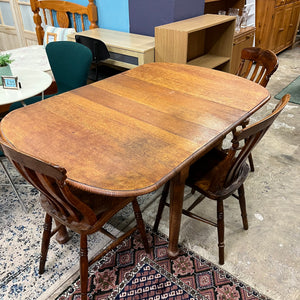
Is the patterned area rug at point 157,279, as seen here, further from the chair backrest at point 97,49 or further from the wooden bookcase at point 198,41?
the chair backrest at point 97,49

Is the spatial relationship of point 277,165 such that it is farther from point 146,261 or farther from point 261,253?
point 146,261

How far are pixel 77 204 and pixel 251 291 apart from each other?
0.99 m

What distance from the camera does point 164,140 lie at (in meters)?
1.20

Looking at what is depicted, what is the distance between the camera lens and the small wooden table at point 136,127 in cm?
104

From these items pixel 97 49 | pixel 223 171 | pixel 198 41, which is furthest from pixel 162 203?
pixel 198 41

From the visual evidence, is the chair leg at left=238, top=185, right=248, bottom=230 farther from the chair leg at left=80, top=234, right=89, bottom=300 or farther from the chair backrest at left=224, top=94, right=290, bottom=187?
the chair leg at left=80, top=234, right=89, bottom=300

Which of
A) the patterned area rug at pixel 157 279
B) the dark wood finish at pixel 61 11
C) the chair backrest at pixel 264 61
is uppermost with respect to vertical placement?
the dark wood finish at pixel 61 11

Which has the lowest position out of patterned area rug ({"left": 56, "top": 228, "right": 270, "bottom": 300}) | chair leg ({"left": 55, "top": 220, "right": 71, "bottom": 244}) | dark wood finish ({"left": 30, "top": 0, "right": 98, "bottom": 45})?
patterned area rug ({"left": 56, "top": 228, "right": 270, "bottom": 300})

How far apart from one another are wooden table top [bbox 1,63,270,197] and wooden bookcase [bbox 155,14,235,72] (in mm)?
703

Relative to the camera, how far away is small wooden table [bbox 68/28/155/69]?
2570 millimetres

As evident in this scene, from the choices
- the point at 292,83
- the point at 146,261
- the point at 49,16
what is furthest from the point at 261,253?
the point at 49,16

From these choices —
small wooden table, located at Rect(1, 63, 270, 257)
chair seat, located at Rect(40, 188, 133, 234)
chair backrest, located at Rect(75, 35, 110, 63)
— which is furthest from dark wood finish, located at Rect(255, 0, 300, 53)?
chair seat, located at Rect(40, 188, 133, 234)

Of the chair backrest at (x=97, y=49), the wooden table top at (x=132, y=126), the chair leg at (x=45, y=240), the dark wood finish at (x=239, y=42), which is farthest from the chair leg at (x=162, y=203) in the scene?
the dark wood finish at (x=239, y=42)

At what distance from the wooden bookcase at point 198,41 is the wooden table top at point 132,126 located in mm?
703
